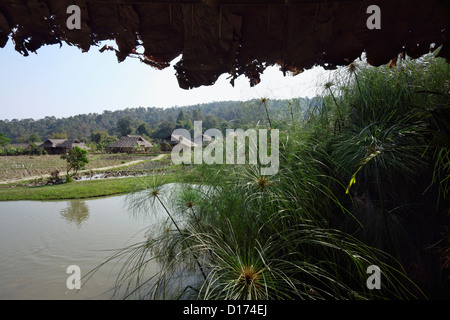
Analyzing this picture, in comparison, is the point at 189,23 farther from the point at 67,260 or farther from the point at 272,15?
the point at 67,260

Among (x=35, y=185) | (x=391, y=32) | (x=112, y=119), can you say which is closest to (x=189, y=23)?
(x=391, y=32)

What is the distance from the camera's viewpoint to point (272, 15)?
3.40ft

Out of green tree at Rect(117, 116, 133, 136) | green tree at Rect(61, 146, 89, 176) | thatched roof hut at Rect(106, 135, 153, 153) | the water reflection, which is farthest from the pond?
green tree at Rect(117, 116, 133, 136)

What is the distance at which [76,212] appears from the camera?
721cm

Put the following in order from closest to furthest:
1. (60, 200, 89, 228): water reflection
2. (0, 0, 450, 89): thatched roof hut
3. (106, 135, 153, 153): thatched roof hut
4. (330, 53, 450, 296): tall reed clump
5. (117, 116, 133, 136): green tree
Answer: (0, 0, 450, 89): thatched roof hut, (330, 53, 450, 296): tall reed clump, (60, 200, 89, 228): water reflection, (106, 135, 153, 153): thatched roof hut, (117, 116, 133, 136): green tree

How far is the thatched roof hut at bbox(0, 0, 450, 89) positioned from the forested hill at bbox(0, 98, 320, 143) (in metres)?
1.42

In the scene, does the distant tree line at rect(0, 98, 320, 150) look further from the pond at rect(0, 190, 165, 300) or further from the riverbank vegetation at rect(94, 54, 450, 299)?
the pond at rect(0, 190, 165, 300)

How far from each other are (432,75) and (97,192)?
10120 mm

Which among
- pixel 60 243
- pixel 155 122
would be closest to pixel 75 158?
pixel 60 243

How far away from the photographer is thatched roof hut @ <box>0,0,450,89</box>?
3.14 ft

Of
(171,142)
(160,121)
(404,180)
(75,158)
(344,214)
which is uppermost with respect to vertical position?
(160,121)

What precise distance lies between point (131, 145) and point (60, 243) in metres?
21.9

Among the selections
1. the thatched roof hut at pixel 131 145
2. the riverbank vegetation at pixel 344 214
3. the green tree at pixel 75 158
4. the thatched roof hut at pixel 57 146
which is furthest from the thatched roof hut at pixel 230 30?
the thatched roof hut at pixel 57 146

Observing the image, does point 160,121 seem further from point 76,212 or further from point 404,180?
point 404,180
